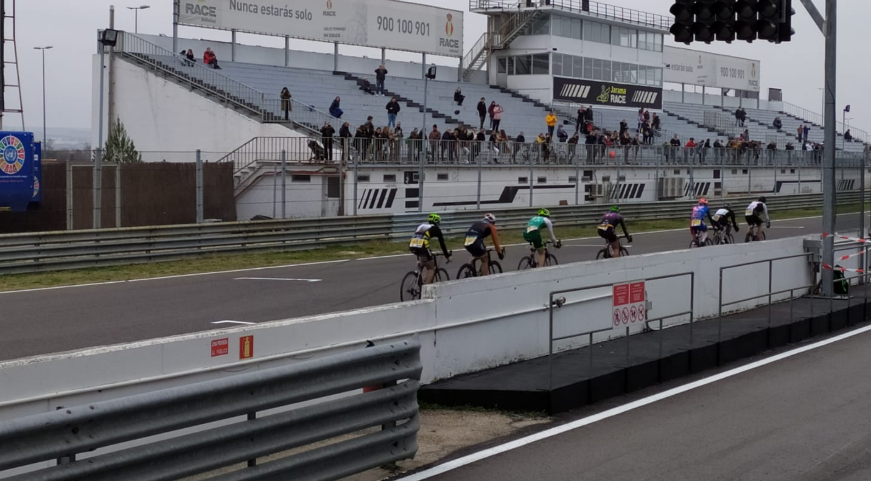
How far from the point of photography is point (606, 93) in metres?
62.0

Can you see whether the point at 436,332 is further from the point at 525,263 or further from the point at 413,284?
the point at 525,263

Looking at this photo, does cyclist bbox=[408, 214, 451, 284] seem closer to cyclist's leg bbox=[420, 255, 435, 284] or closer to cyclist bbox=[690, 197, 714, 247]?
cyclist's leg bbox=[420, 255, 435, 284]

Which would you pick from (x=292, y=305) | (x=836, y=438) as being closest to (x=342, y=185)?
(x=292, y=305)

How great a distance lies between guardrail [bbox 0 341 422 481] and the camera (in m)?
Answer: 5.05

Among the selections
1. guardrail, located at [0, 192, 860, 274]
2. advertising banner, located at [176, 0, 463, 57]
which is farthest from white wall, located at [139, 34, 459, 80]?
guardrail, located at [0, 192, 860, 274]

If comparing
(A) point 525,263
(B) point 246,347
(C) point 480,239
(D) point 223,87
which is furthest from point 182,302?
(D) point 223,87

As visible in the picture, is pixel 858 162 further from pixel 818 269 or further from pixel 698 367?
pixel 698 367

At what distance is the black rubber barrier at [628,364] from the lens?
30.5 feet

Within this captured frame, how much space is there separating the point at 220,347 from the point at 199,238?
16.4m

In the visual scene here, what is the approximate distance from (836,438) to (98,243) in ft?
54.7

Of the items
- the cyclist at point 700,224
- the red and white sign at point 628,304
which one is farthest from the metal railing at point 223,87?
the red and white sign at point 628,304

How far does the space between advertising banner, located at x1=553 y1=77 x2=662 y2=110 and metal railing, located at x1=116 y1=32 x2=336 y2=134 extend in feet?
72.6

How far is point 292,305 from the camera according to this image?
16828mm

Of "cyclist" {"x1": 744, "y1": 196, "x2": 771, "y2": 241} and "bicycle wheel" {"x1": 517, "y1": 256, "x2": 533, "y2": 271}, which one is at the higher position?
"cyclist" {"x1": 744, "y1": 196, "x2": 771, "y2": 241}
